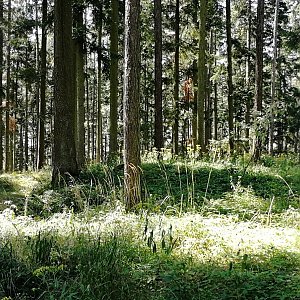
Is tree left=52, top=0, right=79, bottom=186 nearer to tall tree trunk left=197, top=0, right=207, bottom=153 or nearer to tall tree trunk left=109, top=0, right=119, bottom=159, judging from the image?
tall tree trunk left=109, top=0, right=119, bottom=159

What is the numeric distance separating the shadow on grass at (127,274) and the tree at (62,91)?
5.99 m

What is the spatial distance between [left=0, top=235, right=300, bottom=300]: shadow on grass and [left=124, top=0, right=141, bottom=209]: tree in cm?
252

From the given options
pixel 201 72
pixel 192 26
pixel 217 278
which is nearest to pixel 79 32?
pixel 201 72

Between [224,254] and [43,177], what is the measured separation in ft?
28.1

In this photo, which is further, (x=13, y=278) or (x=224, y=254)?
(x=224, y=254)

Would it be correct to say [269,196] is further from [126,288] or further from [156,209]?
[126,288]

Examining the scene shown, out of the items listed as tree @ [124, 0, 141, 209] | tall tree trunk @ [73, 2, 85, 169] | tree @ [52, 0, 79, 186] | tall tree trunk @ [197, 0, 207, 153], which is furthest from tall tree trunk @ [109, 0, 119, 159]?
tree @ [124, 0, 141, 209]

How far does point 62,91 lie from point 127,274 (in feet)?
23.8

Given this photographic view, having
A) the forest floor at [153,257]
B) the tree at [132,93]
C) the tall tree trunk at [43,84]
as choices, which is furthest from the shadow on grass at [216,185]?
the tall tree trunk at [43,84]

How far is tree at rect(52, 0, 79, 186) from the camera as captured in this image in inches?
404

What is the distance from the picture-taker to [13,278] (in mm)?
3752

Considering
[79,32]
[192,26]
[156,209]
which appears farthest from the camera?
[192,26]

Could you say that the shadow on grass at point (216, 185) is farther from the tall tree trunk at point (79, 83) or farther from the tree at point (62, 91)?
the tall tree trunk at point (79, 83)

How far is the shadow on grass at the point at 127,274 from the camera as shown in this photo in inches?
136
